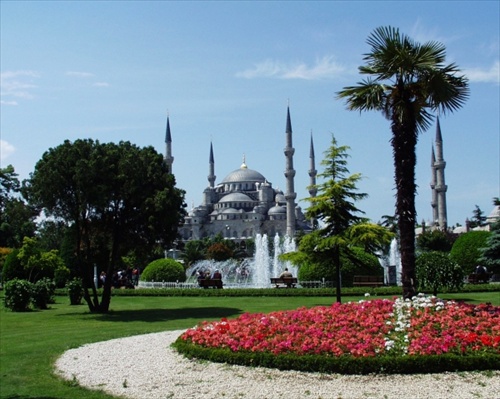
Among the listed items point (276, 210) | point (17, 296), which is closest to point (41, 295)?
point (17, 296)

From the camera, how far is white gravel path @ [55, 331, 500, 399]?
7.44 metres

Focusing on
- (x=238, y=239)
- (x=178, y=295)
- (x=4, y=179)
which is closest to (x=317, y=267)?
(x=178, y=295)

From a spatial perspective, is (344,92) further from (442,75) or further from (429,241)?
(429,241)

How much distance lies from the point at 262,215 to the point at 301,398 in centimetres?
10961

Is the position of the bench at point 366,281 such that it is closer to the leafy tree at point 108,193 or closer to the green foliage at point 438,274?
the green foliage at point 438,274

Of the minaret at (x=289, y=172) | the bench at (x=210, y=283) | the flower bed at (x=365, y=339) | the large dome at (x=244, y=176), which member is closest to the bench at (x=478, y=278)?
the bench at (x=210, y=283)

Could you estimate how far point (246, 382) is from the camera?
26.6 ft

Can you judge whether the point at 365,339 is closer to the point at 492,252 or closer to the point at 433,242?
the point at 492,252

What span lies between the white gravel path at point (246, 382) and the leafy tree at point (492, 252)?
21794 millimetres

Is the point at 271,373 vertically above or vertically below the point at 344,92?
below

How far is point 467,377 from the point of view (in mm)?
7887

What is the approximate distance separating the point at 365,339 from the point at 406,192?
4064 mm

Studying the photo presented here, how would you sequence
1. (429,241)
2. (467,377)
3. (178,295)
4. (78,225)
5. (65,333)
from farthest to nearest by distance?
(429,241) < (178,295) < (78,225) < (65,333) < (467,377)

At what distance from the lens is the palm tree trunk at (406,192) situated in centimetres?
1177
